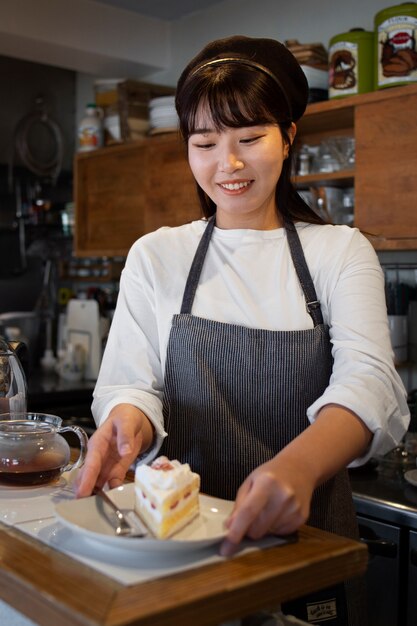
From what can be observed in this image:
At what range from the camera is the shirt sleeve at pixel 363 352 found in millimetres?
1197

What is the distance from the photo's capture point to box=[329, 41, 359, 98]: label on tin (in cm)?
266

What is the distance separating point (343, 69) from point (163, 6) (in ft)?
4.53

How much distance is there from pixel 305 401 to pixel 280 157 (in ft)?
1.47

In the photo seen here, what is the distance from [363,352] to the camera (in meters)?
1.29

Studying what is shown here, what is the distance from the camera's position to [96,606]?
0.82 m

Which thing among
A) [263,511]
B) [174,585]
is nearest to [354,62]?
[263,511]

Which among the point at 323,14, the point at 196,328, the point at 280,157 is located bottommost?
the point at 196,328

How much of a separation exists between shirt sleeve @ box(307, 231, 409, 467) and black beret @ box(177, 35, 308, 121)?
294 mm

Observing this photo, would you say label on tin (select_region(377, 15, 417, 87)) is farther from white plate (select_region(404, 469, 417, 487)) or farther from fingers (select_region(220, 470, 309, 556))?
fingers (select_region(220, 470, 309, 556))

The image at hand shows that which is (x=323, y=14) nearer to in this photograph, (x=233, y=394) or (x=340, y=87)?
(x=340, y=87)

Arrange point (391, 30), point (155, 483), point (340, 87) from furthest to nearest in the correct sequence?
point (340, 87) → point (391, 30) → point (155, 483)

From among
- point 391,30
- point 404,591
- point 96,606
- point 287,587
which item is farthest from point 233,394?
point 391,30

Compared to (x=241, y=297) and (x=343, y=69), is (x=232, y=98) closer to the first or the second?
(x=241, y=297)

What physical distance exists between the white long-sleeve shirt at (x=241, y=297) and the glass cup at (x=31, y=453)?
10cm
